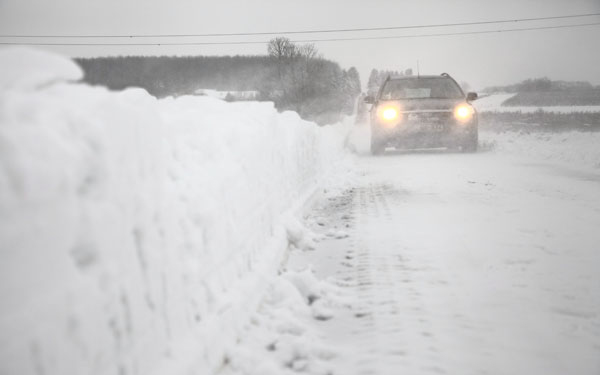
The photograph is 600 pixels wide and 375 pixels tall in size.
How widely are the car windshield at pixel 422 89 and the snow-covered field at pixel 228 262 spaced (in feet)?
20.6

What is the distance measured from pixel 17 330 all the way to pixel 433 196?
5744mm

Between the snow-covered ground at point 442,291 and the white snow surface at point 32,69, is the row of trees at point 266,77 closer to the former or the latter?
the snow-covered ground at point 442,291

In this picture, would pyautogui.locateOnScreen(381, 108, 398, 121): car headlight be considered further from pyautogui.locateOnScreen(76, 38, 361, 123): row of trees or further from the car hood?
pyautogui.locateOnScreen(76, 38, 361, 123): row of trees

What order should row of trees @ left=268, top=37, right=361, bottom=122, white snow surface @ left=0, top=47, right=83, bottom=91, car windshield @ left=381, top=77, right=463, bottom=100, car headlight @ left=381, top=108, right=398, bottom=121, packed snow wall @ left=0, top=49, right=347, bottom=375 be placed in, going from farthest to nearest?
row of trees @ left=268, top=37, right=361, bottom=122, car windshield @ left=381, top=77, right=463, bottom=100, car headlight @ left=381, top=108, right=398, bottom=121, white snow surface @ left=0, top=47, right=83, bottom=91, packed snow wall @ left=0, top=49, right=347, bottom=375

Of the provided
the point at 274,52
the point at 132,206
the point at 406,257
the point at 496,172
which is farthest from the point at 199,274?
the point at 274,52

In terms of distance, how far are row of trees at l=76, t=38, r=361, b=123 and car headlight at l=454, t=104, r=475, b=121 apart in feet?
74.0

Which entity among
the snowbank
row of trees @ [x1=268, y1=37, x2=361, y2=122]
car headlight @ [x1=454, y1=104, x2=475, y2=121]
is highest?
row of trees @ [x1=268, y1=37, x2=361, y2=122]

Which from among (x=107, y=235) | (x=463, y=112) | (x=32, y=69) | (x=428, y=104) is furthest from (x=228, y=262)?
(x=463, y=112)

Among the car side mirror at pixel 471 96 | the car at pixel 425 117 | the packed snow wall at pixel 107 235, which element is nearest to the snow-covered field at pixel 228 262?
the packed snow wall at pixel 107 235

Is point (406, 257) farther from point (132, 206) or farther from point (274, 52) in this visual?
point (274, 52)

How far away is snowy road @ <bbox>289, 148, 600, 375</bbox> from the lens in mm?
2230

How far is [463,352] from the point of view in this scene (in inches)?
88.0

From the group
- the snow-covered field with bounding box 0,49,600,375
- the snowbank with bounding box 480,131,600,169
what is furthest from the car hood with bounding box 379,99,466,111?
the snow-covered field with bounding box 0,49,600,375

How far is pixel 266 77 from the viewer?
66875 mm
